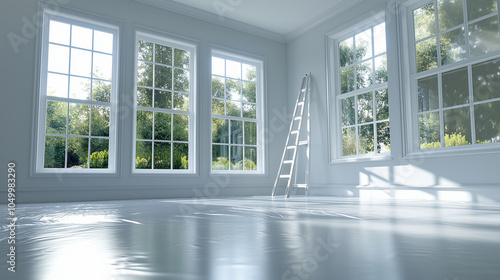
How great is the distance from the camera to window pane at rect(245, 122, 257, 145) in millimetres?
5433

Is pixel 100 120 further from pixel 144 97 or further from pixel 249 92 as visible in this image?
pixel 249 92

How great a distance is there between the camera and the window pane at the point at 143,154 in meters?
4.35

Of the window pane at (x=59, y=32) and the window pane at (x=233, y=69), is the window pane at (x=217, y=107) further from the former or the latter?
the window pane at (x=59, y=32)

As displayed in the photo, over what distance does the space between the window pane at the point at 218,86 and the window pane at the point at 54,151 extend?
2176 millimetres

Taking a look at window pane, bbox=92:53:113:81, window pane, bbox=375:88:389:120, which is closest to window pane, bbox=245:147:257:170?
window pane, bbox=375:88:389:120

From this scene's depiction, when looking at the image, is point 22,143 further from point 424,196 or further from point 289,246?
point 424,196

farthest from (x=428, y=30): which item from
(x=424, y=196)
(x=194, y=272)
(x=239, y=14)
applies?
(x=194, y=272)

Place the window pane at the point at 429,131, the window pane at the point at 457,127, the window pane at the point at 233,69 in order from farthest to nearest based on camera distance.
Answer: the window pane at the point at 233,69, the window pane at the point at 429,131, the window pane at the point at 457,127

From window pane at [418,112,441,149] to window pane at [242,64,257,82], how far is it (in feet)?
8.92

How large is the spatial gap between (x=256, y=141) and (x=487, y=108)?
3.17 metres

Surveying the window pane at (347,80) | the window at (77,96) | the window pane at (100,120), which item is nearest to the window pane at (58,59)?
the window at (77,96)

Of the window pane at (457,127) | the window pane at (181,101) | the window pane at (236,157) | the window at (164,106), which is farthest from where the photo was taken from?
the window pane at (236,157)

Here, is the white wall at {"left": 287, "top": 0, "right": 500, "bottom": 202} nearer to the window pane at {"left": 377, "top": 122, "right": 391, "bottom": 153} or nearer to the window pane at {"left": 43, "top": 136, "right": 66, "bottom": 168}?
the window pane at {"left": 377, "top": 122, "right": 391, "bottom": 153}

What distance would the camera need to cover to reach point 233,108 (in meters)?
5.32
